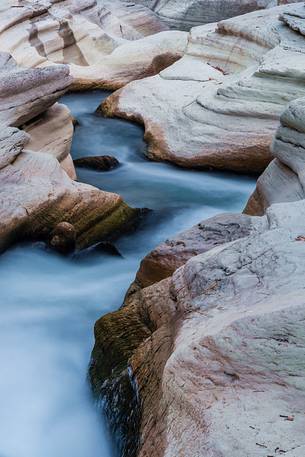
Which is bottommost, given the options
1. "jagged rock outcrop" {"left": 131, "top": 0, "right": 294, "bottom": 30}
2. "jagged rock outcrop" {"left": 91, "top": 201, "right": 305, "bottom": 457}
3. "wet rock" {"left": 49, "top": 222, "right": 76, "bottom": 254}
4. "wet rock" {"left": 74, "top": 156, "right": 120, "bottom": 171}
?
"jagged rock outcrop" {"left": 131, "top": 0, "right": 294, "bottom": 30}

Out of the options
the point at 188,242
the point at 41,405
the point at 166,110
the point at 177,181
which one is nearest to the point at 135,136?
the point at 166,110

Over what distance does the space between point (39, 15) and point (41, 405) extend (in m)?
9.43

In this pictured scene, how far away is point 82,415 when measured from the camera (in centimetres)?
362

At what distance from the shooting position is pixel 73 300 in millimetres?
5051

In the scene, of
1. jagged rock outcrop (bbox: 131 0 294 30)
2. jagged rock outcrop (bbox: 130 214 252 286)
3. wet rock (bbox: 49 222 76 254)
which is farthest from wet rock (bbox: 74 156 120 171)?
jagged rock outcrop (bbox: 131 0 294 30)

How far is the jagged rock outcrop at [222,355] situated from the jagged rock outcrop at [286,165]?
50.5 inches

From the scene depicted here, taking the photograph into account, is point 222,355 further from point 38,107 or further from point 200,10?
point 200,10

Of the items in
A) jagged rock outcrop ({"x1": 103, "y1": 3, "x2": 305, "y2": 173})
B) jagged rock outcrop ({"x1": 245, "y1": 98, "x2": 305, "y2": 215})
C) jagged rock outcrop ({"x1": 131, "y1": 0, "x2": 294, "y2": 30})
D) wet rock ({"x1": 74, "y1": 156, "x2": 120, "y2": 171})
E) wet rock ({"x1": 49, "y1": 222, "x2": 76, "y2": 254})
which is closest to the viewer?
jagged rock outcrop ({"x1": 245, "y1": 98, "x2": 305, "y2": 215})

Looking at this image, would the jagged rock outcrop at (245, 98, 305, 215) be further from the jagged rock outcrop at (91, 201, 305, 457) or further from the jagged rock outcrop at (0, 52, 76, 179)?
the jagged rock outcrop at (0, 52, 76, 179)

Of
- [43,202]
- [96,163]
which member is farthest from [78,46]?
[43,202]

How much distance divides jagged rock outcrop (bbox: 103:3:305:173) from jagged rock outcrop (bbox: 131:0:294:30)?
586 centimetres

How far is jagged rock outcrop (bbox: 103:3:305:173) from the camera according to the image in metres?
7.77

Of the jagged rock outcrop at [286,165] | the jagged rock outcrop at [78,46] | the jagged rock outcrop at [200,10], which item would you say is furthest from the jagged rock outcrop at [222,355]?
the jagged rock outcrop at [200,10]

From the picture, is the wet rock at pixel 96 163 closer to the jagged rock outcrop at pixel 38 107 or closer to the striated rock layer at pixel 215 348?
the jagged rock outcrop at pixel 38 107
